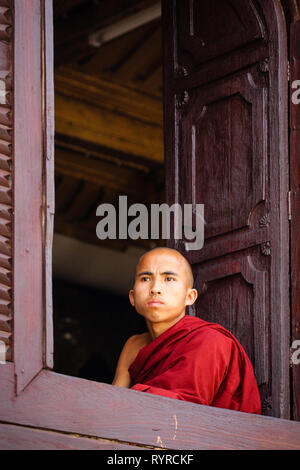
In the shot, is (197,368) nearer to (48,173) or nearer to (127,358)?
(127,358)

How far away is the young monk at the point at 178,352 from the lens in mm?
4008

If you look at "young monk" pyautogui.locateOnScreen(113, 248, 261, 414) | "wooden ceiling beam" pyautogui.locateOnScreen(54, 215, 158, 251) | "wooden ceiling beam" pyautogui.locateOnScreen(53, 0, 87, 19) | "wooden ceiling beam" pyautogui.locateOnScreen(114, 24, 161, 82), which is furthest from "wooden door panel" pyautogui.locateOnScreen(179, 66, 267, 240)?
"wooden ceiling beam" pyautogui.locateOnScreen(54, 215, 158, 251)

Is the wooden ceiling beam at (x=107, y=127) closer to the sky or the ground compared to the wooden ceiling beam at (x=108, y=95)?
closer to the ground

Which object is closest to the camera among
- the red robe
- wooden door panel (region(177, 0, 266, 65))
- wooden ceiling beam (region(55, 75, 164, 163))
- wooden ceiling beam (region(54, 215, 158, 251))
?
the red robe

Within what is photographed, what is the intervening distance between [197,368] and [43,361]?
707 millimetres

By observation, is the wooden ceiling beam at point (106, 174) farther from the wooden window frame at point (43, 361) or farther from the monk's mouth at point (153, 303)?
the wooden window frame at point (43, 361)

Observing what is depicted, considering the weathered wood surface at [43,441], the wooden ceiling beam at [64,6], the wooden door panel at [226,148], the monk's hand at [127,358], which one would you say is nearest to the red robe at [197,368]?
the monk's hand at [127,358]

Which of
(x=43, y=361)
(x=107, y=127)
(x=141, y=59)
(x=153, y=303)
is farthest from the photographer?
(x=107, y=127)

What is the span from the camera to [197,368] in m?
4.02

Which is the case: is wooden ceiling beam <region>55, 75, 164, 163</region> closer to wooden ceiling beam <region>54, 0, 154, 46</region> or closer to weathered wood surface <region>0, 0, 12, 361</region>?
wooden ceiling beam <region>54, 0, 154, 46</region>

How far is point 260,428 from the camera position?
4.05 metres

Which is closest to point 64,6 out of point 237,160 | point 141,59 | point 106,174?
point 141,59

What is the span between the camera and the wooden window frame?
138 inches
